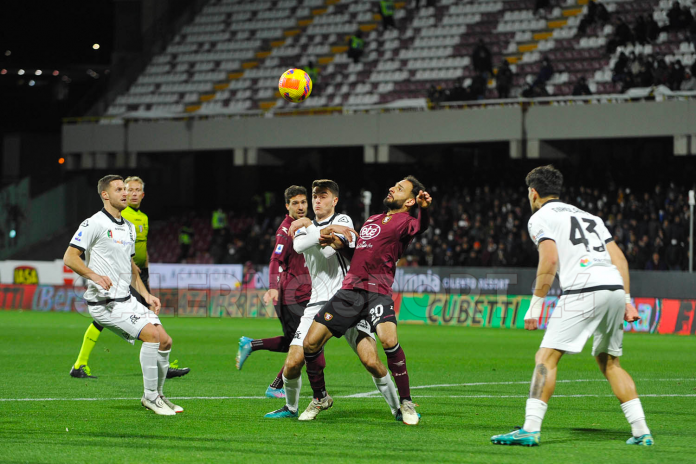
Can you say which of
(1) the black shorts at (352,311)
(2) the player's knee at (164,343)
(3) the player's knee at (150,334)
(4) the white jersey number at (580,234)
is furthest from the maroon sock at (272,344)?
(4) the white jersey number at (580,234)

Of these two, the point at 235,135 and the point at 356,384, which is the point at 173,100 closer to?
the point at 235,135

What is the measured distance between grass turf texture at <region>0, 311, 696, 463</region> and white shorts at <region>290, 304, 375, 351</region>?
2.41 feet

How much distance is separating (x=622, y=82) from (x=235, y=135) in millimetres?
14750

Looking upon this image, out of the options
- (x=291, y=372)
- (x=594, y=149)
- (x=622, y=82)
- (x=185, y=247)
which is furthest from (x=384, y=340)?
→ (x=185, y=247)

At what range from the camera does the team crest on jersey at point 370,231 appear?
8.71m

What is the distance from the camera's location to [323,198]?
892 centimetres

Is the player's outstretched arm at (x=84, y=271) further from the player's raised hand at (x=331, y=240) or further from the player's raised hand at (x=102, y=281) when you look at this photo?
the player's raised hand at (x=331, y=240)

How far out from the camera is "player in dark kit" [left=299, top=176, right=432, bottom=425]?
8.45m

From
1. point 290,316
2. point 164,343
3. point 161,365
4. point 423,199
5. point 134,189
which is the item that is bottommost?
point 161,365

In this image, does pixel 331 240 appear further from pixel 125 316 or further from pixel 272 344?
pixel 272 344

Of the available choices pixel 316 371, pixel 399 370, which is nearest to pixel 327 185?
pixel 316 371

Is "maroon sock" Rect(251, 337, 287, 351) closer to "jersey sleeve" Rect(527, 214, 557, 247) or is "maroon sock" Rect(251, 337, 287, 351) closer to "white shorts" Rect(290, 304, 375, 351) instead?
"white shorts" Rect(290, 304, 375, 351)

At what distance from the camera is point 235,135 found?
3709 cm

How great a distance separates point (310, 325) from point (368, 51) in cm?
3085
